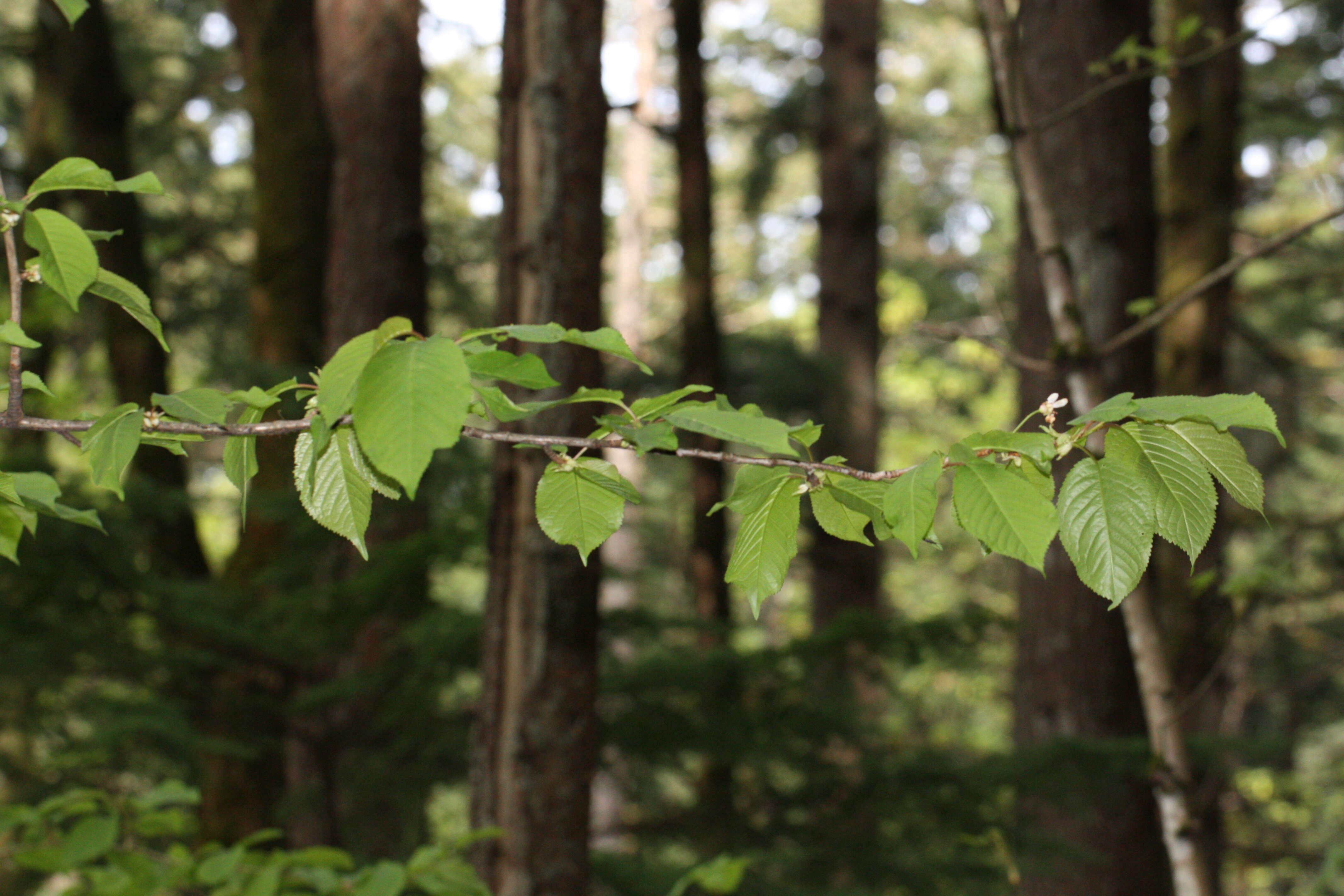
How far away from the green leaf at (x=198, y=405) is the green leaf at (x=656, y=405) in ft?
1.26

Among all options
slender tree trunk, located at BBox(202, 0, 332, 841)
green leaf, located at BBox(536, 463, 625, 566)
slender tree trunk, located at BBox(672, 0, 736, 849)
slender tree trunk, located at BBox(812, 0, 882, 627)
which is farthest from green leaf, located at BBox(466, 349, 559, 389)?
slender tree trunk, located at BBox(812, 0, 882, 627)

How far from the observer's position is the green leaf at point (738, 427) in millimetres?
814

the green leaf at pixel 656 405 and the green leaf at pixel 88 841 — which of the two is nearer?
the green leaf at pixel 656 405

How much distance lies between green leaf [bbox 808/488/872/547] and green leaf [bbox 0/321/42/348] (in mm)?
737

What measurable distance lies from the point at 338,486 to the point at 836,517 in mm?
514

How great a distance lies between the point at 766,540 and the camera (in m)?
0.99

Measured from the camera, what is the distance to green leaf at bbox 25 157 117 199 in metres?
0.94

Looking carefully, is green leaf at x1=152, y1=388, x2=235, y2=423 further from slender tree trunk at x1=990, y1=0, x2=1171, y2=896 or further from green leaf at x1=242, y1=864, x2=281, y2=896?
slender tree trunk at x1=990, y1=0, x2=1171, y2=896

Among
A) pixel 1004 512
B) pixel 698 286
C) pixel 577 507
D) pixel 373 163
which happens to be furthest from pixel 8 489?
pixel 698 286

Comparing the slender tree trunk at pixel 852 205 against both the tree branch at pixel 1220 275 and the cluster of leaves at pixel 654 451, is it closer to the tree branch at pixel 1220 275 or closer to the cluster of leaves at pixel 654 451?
the tree branch at pixel 1220 275

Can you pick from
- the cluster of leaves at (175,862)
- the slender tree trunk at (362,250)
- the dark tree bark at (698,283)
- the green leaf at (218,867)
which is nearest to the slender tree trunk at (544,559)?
the cluster of leaves at (175,862)

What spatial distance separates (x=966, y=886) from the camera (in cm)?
387

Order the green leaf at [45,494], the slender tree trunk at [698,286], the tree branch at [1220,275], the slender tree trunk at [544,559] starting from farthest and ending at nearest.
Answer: the slender tree trunk at [698,286] < the slender tree trunk at [544,559] < the tree branch at [1220,275] < the green leaf at [45,494]

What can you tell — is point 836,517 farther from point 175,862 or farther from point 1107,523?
point 175,862
